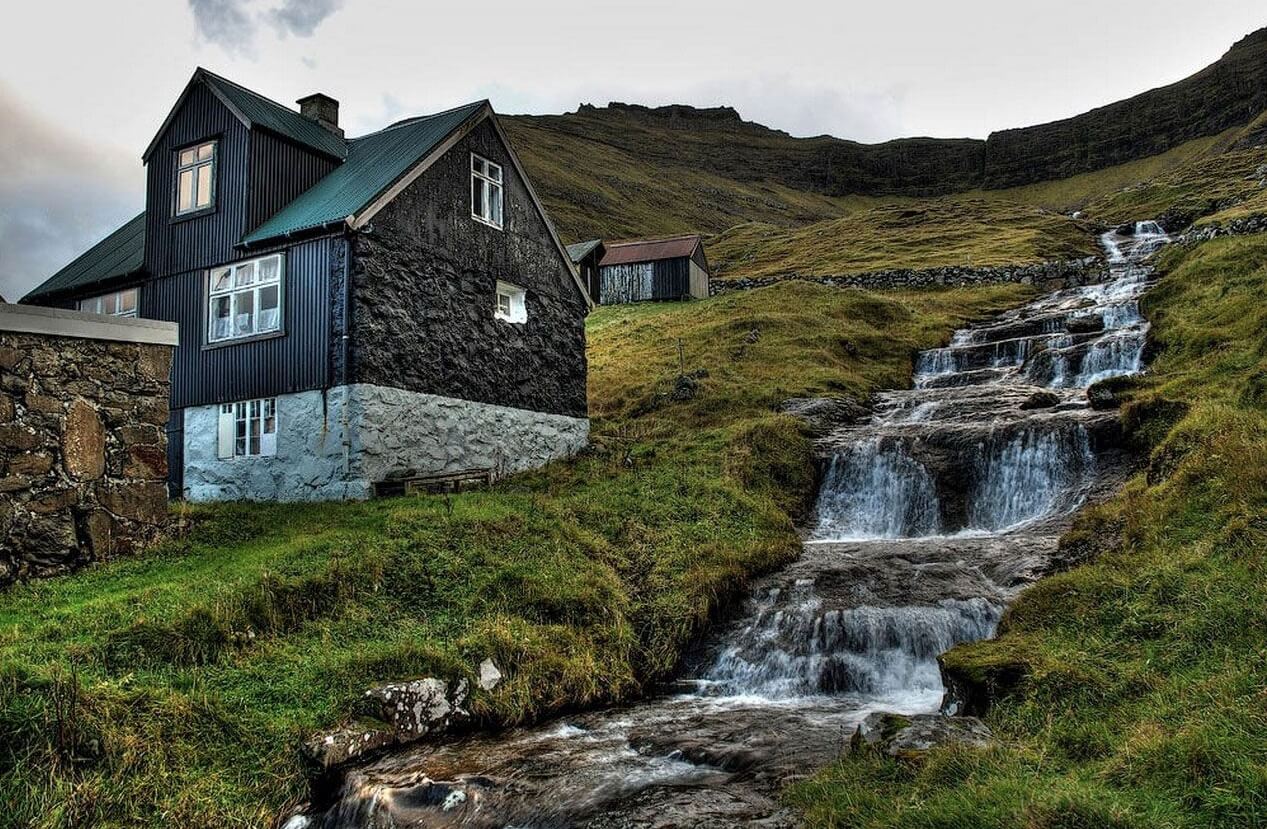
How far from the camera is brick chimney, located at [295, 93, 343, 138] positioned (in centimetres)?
2628

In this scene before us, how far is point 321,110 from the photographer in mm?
26438

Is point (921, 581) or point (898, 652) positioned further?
point (921, 581)

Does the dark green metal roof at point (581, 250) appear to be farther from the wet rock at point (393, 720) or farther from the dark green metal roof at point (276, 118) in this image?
the wet rock at point (393, 720)

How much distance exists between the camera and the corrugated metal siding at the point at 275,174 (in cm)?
2219

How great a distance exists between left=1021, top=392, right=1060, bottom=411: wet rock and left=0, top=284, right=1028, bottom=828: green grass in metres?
6.31

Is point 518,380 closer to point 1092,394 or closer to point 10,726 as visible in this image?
point 1092,394

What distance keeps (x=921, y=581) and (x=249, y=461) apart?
1609 cm

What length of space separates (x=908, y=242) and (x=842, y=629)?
65.8 m

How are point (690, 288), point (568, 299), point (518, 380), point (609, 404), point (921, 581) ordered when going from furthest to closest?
1. point (690, 288)
2. point (609, 404)
3. point (568, 299)
4. point (518, 380)
5. point (921, 581)

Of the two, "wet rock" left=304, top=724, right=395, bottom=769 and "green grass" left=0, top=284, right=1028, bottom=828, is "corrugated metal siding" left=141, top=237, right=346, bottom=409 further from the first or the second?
"wet rock" left=304, top=724, right=395, bottom=769

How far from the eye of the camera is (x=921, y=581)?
50.5ft

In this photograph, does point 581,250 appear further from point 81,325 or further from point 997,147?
point 997,147

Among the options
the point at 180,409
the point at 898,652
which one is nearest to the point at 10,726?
the point at 898,652

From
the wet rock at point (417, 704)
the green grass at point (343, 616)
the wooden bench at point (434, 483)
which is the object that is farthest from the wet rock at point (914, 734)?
the wooden bench at point (434, 483)
